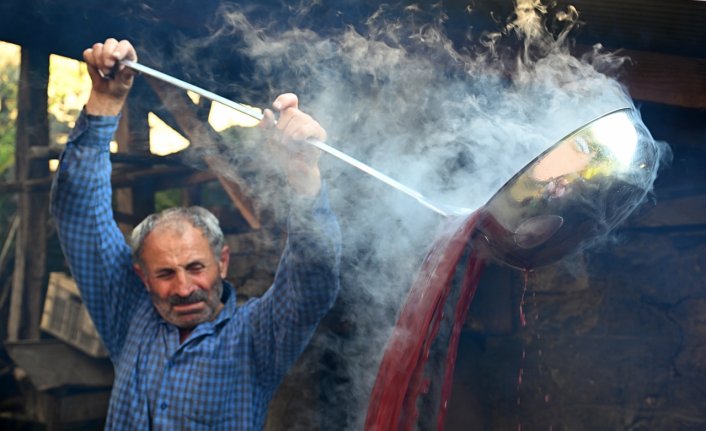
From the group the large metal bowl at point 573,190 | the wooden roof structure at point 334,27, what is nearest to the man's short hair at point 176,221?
the wooden roof structure at point 334,27

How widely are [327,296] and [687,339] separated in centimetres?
202

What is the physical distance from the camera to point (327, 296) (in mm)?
2549

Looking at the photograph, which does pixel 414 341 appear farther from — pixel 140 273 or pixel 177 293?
pixel 140 273

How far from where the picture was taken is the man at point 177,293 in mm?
2508

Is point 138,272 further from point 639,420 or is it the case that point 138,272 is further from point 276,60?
point 639,420

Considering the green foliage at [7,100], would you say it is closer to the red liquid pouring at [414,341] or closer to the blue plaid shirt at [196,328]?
the blue plaid shirt at [196,328]

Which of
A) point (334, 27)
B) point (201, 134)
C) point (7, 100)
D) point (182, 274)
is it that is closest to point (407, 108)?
point (334, 27)

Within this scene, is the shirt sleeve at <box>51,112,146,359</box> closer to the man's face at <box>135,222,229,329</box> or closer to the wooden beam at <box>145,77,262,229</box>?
the man's face at <box>135,222,229,329</box>

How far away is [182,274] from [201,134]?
44.1 inches

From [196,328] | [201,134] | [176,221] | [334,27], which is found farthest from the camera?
[201,134]

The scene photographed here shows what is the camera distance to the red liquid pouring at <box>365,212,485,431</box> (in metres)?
2.17

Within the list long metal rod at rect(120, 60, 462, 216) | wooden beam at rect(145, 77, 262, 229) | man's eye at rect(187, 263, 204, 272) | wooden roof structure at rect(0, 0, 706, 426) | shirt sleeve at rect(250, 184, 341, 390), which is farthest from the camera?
wooden beam at rect(145, 77, 262, 229)

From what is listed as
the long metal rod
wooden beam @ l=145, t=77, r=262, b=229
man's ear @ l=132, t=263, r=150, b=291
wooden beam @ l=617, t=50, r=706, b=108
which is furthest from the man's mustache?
wooden beam @ l=617, t=50, r=706, b=108

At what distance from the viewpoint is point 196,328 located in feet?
8.73
